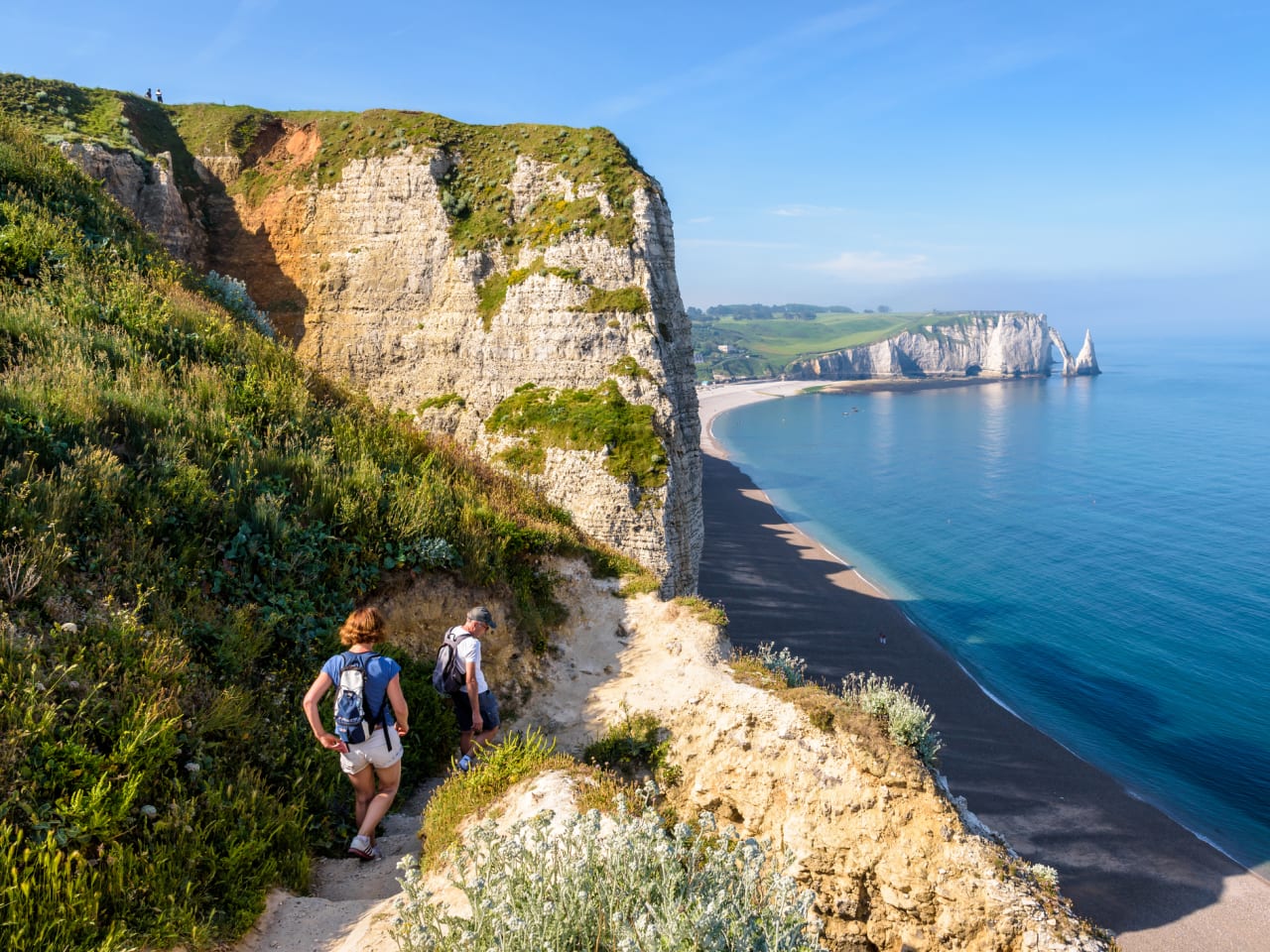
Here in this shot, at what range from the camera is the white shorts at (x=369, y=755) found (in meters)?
7.13

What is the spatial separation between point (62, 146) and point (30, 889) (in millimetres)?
32143

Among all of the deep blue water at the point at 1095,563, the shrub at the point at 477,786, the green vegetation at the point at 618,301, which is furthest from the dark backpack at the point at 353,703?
the deep blue water at the point at 1095,563

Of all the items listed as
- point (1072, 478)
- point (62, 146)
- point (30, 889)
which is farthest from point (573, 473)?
point (1072, 478)

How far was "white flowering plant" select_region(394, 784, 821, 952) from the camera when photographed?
13.8ft

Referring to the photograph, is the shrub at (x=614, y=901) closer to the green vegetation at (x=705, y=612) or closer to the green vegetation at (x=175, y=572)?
the green vegetation at (x=175, y=572)

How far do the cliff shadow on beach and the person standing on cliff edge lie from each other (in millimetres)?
23116

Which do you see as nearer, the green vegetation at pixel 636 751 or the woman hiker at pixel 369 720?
the woman hiker at pixel 369 720

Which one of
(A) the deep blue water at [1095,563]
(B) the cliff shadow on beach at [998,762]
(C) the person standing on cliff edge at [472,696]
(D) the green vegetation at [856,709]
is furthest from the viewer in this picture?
(A) the deep blue water at [1095,563]

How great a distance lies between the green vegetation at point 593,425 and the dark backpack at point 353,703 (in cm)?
1794

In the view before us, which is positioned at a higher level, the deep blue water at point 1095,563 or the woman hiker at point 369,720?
the woman hiker at point 369,720

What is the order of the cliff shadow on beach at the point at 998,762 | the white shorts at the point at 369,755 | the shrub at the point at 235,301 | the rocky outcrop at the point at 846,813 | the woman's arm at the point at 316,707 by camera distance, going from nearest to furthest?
the woman's arm at the point at 316,707 → the white shorts at the point at 369,755 → the rocky outcrop at the point at 846,813 → the shrub at the point at 235,301 → the cliff shadow on beach at the point at 998,762

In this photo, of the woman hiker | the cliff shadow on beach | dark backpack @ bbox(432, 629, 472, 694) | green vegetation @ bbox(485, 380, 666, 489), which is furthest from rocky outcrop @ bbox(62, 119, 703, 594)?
the woman hiker

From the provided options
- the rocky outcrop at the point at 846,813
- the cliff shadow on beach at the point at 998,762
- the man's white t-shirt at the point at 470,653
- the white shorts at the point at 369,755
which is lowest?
the cliff shadow on beach at the point at 998,762

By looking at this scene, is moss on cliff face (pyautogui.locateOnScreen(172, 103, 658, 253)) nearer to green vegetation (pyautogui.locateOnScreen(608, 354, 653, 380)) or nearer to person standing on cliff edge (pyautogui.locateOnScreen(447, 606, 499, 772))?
green vegetation (pyautogui.locateOnScreen(608, 354, 653, 380))
